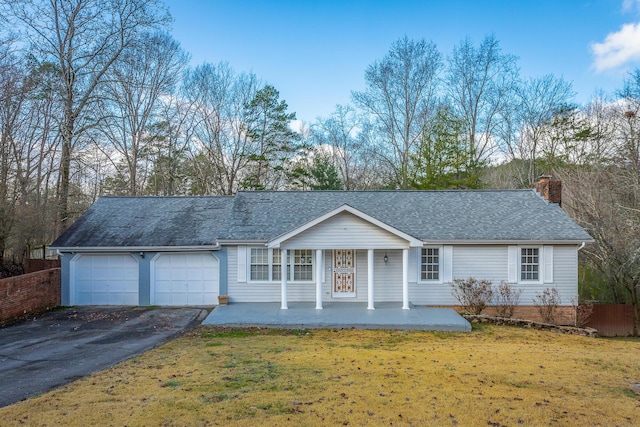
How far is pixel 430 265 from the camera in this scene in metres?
15.2

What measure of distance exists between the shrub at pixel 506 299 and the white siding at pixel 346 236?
4421mm

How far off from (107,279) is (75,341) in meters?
5.53

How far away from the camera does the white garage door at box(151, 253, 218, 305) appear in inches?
622

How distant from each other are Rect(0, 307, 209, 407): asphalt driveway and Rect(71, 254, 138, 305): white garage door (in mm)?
613

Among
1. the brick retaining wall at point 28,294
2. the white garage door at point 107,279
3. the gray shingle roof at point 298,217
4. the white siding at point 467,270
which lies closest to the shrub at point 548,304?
the white siding at point 467,270

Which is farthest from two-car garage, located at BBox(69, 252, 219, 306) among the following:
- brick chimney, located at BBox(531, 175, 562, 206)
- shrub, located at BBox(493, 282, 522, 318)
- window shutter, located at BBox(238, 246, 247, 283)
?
brick chimney, located at BBox(531, 175, 562, 206)

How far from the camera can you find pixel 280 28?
2314cm

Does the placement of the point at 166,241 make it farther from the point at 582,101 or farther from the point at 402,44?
the point at 582,101

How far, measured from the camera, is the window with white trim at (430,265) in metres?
15.2

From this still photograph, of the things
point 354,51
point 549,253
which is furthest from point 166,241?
point 354,51

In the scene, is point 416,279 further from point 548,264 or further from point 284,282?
point 284,282

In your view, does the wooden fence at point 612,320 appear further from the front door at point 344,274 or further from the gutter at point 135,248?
A: the gutter at point 135,248

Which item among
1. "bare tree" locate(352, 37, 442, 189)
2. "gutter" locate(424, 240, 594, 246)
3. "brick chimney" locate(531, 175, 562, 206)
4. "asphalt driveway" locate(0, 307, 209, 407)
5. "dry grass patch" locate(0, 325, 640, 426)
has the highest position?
"bare tree" locate(352, 37, 442, 189)

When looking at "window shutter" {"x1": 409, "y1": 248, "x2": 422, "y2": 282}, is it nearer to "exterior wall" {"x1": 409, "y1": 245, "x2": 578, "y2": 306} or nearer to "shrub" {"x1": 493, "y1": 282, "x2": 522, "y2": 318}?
"exterior wall" {"x1": 409, "y1": 245, "x2": 578, "y2": 306}
